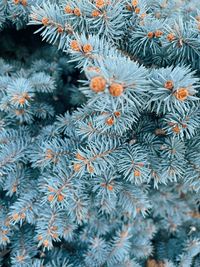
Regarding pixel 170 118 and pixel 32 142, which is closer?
pixel 170 118

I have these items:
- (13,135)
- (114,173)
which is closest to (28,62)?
(13,135)

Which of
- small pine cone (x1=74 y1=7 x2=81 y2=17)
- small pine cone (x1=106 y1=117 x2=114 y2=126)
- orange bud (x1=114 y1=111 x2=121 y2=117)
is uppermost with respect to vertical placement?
small pine cone (x1=74 y1=7 x2=81 y2=17)

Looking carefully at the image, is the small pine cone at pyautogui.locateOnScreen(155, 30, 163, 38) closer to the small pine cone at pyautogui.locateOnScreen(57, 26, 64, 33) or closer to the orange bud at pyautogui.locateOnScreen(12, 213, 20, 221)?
the small pine cone at pyautogui.locateOnScreen(57, 26, 64, 33)

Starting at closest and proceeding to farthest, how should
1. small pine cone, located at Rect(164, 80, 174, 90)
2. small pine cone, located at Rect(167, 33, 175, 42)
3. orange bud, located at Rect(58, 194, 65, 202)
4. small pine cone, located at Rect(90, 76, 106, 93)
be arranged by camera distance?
small pine cone, located at Rect(90, 76, 106, 93) < small pine cone, located at Rect(164, 80, 174, 90) < small pine cone, located at Rect(167, 33, 175, 42) < orange bud, located at Rect(58, 194, 65, 202)

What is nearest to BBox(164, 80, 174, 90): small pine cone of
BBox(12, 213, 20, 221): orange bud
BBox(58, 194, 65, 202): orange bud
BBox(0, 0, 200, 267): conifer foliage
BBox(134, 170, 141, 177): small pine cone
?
BBox(0, 0, 200, 267): conifer foliage

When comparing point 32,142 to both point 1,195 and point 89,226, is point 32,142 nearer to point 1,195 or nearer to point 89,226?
point 1,195

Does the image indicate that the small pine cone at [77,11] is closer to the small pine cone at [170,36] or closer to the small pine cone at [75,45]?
the small pine cone at [75,45]

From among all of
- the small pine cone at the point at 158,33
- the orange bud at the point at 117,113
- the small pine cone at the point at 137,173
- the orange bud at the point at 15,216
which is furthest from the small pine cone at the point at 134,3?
the orange bud at the point at 15,216

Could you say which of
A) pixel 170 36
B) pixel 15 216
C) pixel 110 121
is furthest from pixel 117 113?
pixel 15 216

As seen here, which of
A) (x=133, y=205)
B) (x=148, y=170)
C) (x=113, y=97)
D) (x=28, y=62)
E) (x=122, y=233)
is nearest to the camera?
(x=113, y=97)
